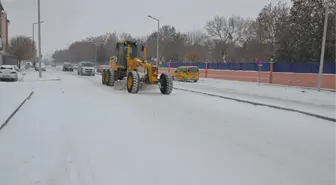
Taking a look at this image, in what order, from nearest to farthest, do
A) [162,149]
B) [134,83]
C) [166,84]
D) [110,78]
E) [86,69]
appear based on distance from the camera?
[162,149]
[134,83]
[166,84]
[110,78]
[86,69]

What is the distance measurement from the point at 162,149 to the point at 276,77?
29.0 meters

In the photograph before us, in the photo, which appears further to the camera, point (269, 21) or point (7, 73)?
point (269, 21)

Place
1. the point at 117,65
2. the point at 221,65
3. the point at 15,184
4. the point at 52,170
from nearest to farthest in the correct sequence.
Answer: the point at 15,184 < the point at 52,170 < the point at 117,65 < the point at 221,65

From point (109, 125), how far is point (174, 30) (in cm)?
9584

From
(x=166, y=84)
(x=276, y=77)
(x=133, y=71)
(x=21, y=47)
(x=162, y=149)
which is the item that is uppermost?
(x=21, y=47)

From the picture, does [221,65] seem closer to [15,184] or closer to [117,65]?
[117,65]

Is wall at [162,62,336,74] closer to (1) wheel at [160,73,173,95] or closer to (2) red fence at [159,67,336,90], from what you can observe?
(2) red fence at [159,67,336,90]

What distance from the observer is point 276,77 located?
33.4 meters

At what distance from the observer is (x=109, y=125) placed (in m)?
8.93

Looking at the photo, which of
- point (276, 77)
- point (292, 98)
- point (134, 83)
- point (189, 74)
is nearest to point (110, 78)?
point (134, 83)

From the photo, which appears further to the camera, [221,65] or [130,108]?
[221,65]

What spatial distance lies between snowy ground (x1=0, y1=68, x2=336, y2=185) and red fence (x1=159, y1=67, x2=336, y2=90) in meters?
19.0

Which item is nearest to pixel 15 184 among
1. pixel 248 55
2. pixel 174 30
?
pixel 248 55

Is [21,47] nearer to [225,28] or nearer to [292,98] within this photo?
[225,28]
